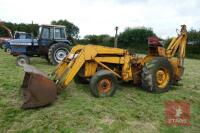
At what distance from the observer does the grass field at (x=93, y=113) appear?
5.54m

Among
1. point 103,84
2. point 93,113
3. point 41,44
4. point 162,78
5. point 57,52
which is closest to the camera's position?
point 93,113

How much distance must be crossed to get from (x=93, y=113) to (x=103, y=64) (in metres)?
1.93

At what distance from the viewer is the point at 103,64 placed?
7742 mm

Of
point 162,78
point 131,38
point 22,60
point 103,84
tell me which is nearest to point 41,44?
point 22,60

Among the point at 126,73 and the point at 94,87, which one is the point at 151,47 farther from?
the point at 94,87

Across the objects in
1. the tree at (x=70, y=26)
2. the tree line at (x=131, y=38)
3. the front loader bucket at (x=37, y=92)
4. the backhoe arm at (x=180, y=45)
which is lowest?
the front loader bucket at (x=37, y=92)

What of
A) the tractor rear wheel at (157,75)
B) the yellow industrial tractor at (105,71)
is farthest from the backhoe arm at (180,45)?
the tractor rear wheel at (157,75)

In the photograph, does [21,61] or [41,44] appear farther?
[41,44]

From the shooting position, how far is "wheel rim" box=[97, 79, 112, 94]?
723 cm

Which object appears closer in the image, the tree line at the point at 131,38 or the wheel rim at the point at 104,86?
A: the wheel rim at the point at 104,86

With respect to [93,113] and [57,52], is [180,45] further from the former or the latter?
[57,52]

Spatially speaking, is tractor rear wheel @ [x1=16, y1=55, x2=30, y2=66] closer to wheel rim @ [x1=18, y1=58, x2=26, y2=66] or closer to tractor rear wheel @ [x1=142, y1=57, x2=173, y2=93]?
wheel rim @ [x1=18, y1=58, x2=26, y2=66]

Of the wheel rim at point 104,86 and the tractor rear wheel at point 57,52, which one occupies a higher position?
the tractor rear wheel at point 57,52

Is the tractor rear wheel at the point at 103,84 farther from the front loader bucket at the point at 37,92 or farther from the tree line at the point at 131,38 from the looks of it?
the tree line at the point at 131,38
